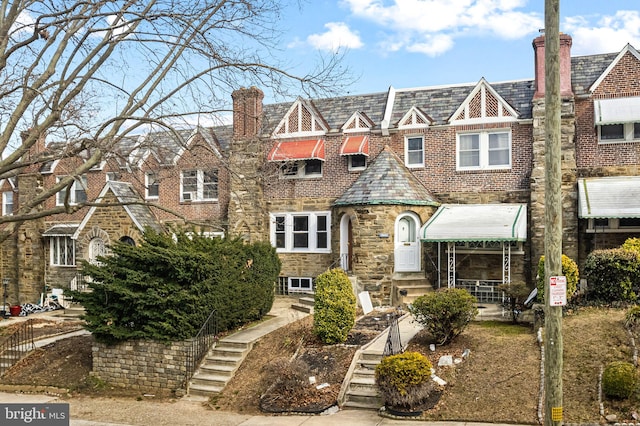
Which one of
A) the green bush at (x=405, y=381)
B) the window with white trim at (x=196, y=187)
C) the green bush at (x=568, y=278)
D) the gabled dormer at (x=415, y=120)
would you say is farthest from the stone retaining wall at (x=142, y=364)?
the gabled dormer at (x=415, y=120)

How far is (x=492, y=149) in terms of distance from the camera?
22312 millimetres

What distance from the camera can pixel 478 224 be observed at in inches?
787

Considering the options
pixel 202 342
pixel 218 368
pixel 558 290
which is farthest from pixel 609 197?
pixel 202 342

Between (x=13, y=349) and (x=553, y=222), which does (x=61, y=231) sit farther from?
(x=553, y=222)

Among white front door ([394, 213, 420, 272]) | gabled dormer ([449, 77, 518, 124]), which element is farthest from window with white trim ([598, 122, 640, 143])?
white front door ([394, 213, 420, 272])

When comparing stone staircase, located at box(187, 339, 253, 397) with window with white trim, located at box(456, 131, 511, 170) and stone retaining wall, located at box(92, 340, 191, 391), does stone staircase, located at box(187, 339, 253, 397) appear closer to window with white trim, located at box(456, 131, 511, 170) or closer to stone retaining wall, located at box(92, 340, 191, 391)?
stone retaining wall, located at box(92, 340, 191, 391)

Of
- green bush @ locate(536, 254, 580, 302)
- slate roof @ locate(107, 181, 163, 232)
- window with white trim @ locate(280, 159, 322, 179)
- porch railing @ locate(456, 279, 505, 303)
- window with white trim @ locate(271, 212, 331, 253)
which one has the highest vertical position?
window with white trim @ locate(280, 159, 322, 179)

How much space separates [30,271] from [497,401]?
2492cm

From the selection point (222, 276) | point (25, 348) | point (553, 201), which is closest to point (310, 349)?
point (222, 276)

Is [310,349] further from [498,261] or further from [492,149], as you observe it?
[492,149]

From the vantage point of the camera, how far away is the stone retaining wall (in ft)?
49.1

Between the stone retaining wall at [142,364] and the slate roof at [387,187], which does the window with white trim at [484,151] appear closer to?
the slate roof at [387,187]

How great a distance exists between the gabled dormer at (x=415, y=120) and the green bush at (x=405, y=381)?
13.1 m

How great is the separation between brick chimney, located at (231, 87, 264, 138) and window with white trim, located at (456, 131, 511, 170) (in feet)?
28.1
